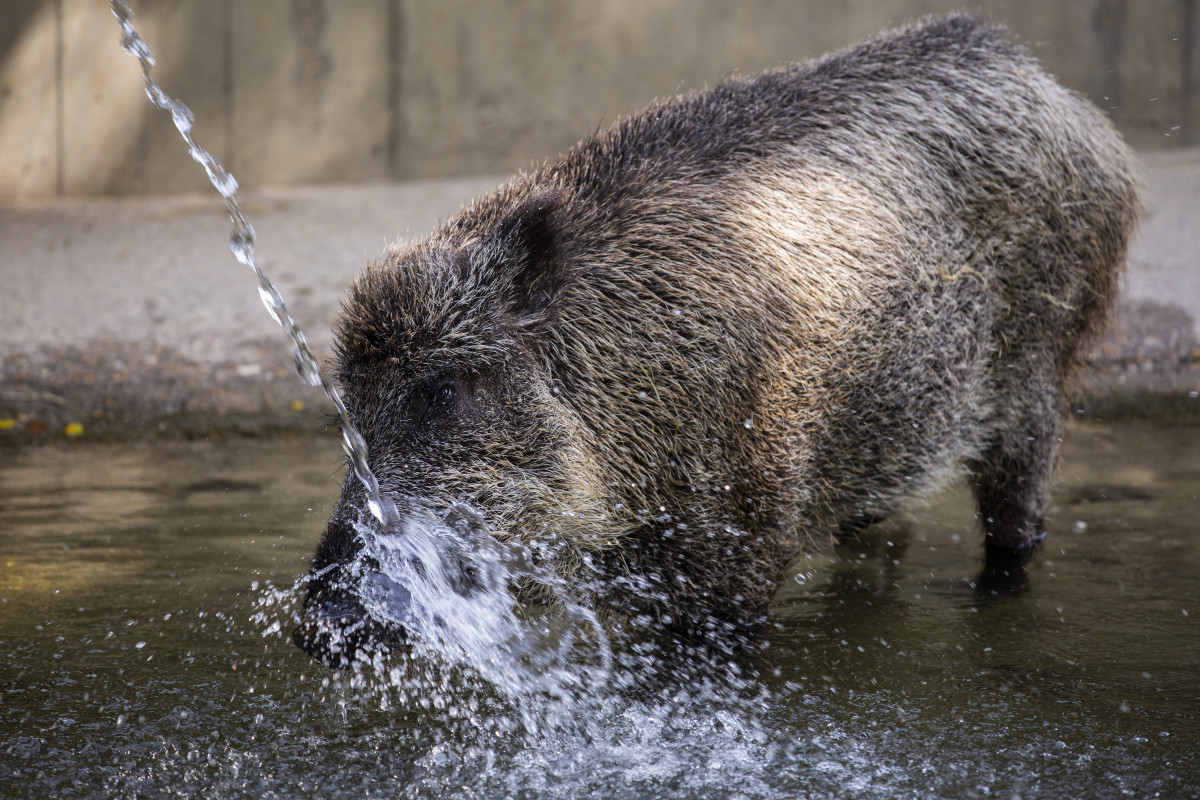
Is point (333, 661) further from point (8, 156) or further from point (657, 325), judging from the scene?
point (8, 156)

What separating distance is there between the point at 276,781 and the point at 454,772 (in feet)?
1.20

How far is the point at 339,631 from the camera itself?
8.75ft

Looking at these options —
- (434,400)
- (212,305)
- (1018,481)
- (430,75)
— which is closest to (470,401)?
(434,400)

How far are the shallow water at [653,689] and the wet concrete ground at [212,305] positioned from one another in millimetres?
1325

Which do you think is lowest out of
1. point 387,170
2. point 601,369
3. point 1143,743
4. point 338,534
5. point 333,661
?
point 1143,743

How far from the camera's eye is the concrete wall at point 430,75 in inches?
328

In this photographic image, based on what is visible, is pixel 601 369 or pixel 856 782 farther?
pixel 601 369

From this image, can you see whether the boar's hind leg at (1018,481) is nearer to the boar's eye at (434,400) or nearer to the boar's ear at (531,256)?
the boar's ear at (531,256)

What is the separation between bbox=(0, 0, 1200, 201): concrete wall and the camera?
328 inches

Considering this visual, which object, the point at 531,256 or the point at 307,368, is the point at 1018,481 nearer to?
the point at 531,256

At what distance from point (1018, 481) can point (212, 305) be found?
4.40 metres

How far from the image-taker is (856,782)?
2.60 metres

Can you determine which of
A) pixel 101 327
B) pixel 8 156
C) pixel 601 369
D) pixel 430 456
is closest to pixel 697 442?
pixel 601 369

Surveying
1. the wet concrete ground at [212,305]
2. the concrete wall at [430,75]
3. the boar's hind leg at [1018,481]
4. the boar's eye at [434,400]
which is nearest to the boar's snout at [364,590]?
the boar's eye at [434,400]
